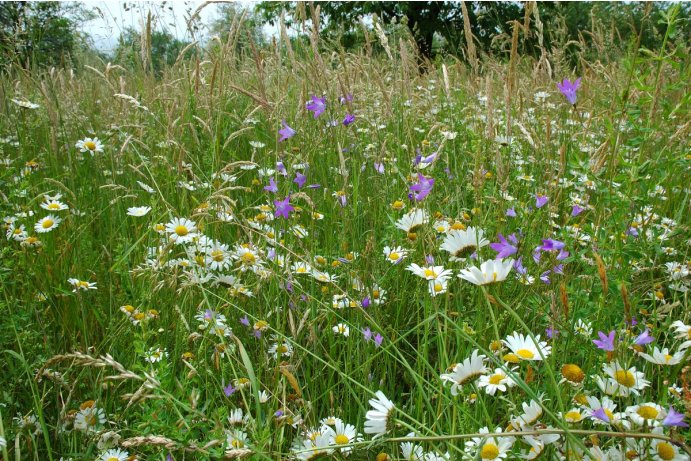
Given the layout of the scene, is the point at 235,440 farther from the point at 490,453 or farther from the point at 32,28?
the point at 32,28

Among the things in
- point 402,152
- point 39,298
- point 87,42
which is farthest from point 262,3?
point 39,298

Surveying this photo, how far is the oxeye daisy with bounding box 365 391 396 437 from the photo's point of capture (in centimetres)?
93

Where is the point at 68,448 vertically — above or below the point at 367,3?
below

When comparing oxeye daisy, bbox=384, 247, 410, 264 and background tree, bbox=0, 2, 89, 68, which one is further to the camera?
background tree, bbox=0, 2, 89, 68

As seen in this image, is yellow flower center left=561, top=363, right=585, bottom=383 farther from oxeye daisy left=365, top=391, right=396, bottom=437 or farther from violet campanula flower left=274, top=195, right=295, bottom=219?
violet campanula flower left=274, top=195, right=295, bottom=219

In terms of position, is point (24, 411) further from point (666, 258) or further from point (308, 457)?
point (666, 258)

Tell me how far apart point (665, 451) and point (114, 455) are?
1008 mm

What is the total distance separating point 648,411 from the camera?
0.89 m

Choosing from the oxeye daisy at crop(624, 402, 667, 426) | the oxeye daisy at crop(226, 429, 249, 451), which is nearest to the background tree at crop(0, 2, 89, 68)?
the oxeye daisy at crop(226, 429, 249, 451)

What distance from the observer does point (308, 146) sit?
7.59 ft

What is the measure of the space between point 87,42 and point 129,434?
4.61 metres

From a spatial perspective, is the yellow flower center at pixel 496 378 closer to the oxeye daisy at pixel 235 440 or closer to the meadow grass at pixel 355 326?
the meadow grass at pixel 355 326

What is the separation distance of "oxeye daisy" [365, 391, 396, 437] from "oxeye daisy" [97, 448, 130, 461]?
0.50 m

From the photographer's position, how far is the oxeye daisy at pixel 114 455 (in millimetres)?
1067
